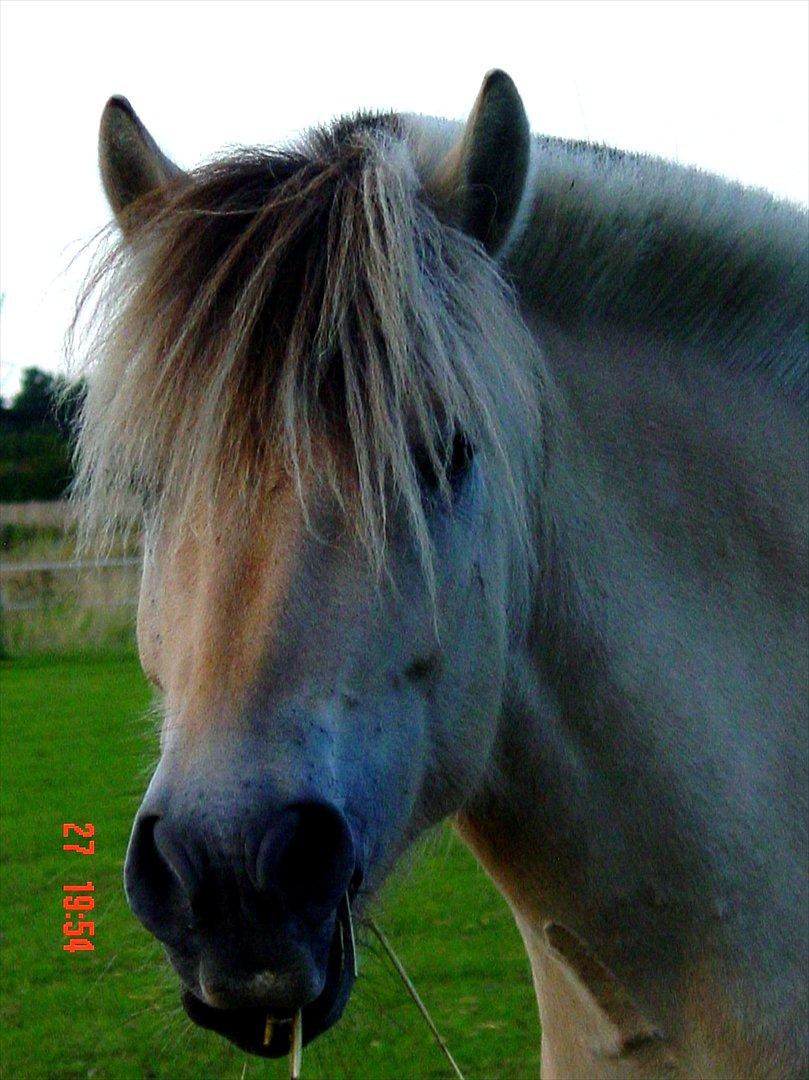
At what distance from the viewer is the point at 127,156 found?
2.43 metres

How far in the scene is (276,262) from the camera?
2090 millimetres

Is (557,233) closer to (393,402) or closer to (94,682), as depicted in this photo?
(393,402)

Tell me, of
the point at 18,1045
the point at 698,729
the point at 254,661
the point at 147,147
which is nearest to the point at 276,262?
the point at 147,147

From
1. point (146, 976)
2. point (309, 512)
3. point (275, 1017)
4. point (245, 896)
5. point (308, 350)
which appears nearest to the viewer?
point (245, 896)

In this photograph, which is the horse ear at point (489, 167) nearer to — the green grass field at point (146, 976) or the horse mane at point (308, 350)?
the horse mane at point (308, 350)

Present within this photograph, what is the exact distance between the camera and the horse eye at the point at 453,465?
2.04 metres

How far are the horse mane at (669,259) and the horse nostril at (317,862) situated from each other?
1.16 m

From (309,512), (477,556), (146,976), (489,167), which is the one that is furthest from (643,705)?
(146,976)

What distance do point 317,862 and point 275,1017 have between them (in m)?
0.26

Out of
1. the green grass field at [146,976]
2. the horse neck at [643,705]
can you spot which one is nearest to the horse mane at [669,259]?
the horse neck at [643,705]

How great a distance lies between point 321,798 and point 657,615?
86 centimetres
